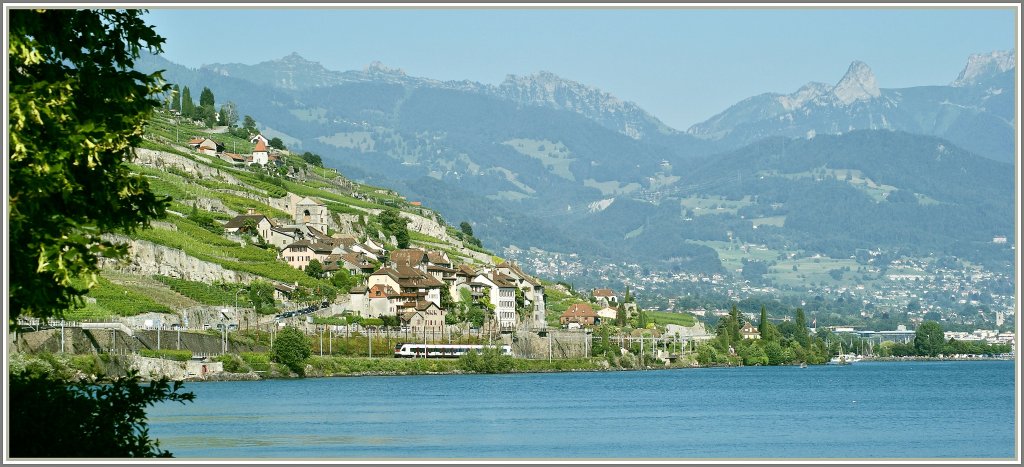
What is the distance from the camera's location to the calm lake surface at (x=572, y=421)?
147 feet

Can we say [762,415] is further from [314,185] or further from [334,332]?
[314,185]

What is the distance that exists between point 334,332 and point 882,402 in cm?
4175

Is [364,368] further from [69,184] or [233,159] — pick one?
[69,184]

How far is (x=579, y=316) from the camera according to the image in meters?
153

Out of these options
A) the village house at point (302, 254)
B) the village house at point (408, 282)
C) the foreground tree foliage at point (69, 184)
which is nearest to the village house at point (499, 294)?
the village house at point (408, 282)

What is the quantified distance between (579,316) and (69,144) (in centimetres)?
14022

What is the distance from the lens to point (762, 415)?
64875mm

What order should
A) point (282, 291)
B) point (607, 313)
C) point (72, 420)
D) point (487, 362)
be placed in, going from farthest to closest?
point (607, 313)
point (487, 362)
point (282, 291)
point (72, 420)

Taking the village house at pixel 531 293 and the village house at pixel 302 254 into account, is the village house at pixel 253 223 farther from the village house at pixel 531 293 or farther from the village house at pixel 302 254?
the village house at pixel 531 293

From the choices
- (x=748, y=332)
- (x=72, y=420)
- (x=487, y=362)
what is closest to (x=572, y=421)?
(x=72, y=420)

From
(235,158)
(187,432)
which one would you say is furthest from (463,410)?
(235,158)

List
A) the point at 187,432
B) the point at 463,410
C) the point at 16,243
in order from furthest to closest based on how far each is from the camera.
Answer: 1. the point at 463,410
2. the point at 187,432
3. the point at 16,243

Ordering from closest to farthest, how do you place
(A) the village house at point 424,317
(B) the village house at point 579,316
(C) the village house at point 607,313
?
(A) the village house at point 424,317
(B) the village house at point 579,316
(C) the village house at point 607,313

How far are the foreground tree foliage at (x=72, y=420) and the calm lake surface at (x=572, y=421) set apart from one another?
74.7 feet
